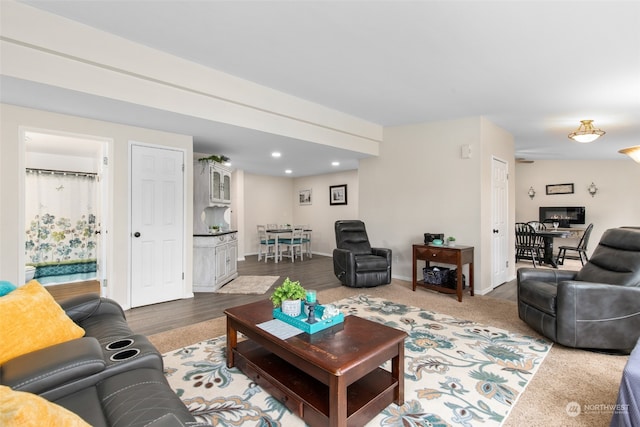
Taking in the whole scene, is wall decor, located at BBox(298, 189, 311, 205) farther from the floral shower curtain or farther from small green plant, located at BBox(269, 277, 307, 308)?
small green plant, located at BBox(269, 277, 307, 308)

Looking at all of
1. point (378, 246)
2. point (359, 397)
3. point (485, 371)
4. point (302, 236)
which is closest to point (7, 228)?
point (359, 397)

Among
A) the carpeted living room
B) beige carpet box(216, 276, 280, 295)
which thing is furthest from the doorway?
the carpeted living room

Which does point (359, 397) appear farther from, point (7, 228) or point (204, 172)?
point (204, 172)

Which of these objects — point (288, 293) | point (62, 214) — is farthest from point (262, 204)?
point (288, 293)

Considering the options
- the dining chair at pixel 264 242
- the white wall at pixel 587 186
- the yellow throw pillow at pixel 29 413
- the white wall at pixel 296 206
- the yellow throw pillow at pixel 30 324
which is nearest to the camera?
the yellow throw pillow at pixel 29 413

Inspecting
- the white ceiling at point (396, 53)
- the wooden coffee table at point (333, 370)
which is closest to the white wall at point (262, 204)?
the white ceiling at point (396, 53)

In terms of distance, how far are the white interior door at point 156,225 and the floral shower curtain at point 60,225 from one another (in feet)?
6.86

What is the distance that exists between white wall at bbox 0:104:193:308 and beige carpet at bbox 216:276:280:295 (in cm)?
63

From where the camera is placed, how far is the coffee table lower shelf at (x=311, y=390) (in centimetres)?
163

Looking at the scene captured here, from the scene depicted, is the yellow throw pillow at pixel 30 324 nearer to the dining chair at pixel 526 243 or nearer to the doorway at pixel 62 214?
the doorway at pixel 62 214

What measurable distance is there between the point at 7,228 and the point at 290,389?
10.3ft

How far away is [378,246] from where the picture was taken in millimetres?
5602

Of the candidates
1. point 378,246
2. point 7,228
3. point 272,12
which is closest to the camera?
point 272,12

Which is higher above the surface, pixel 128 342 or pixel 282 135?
pixel 282 135
